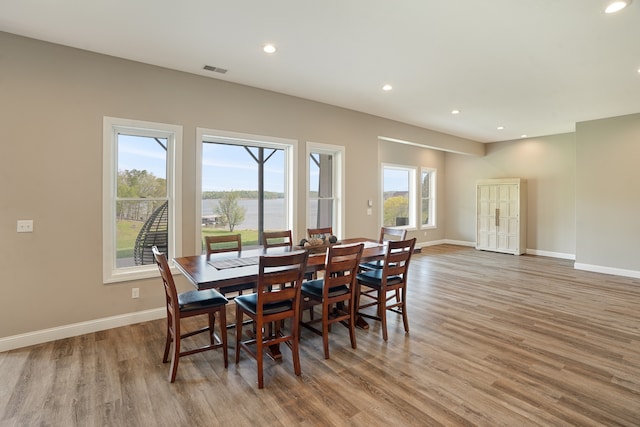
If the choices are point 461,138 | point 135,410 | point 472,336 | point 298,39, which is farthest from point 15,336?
point 461,138

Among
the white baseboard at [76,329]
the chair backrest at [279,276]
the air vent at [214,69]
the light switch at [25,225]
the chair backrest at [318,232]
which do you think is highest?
the air vent at [214,69]

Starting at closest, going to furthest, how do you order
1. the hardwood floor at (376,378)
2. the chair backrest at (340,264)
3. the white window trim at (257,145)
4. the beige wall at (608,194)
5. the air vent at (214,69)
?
the hardwood floor at (376,378)
the chair backrest at (340,264)
the air vent at (214,69)
the white window trim at (257,145)
the beige wall at (608,194)

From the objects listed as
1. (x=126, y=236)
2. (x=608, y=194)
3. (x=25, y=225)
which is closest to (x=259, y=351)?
(x=126, y=236)

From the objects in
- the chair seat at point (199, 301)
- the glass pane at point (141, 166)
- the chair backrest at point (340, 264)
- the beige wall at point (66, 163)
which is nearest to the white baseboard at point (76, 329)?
the beige wall at point (66, 163)

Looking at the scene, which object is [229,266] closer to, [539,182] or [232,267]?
[232,267]

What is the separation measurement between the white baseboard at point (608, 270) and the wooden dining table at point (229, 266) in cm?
521

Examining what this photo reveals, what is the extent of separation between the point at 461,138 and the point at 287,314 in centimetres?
729

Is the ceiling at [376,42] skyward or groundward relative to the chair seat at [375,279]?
skyward

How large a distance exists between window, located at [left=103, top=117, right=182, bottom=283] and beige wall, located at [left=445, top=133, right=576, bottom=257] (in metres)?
8.07

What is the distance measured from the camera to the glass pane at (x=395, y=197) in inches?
335

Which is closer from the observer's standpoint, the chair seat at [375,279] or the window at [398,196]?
the chair seat at [375,279]

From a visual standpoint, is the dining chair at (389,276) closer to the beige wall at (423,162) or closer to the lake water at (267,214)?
the lake water at (267,214)

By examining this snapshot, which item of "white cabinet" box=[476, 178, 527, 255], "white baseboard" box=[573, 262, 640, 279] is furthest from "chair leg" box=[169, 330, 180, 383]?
"white cabinet" box=[476, 178, 527, 255]

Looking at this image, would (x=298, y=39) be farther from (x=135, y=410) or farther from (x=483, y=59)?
(x=135, y=410)
